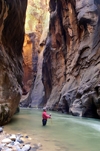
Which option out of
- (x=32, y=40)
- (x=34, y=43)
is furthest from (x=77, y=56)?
(x=34, y=43)

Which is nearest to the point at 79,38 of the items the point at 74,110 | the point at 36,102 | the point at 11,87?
the point at 74,110

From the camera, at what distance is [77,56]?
16.2 metres

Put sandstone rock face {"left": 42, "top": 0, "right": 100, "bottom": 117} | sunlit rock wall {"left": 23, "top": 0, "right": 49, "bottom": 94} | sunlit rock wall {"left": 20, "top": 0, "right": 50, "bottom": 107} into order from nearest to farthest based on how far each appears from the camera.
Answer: sandstone rock face {"left": 42, "top": 0, "right": 100, "bottom": 117}, sunlit rock wall {"left": 20, "top": 0, "right": 50, "bottom": 107}, sunlit rock wall {"left": 23, "top": 0, "right": 49, "bottom": 94}

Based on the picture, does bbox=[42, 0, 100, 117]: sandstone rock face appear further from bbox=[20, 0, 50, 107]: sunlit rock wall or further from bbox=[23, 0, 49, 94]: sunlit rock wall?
bbox=[23, 0, 49, 94]: sunlit rock wall

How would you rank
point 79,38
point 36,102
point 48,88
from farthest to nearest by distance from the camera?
point 36,102 → point 48,88 → point 79,38

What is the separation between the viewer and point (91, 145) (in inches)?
154

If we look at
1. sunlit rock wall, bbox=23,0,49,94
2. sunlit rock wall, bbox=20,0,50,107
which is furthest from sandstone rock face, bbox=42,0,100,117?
sunlit rock wall, bbox=23,0,49,94

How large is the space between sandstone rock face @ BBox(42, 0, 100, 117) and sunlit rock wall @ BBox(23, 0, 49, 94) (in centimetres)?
2311

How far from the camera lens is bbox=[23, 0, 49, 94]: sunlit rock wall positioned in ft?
162

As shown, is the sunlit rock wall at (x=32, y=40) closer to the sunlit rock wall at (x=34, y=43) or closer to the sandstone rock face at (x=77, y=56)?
the sunlit rock wall at (x=34, y=43)

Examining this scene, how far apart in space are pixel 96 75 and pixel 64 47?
11.3m

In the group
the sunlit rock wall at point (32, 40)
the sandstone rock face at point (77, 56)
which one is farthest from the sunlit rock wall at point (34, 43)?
the sandstone rock face at point (77, 56)

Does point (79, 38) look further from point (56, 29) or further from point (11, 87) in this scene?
point (11, 87)

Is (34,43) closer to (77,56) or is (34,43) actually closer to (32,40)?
(32,40)
